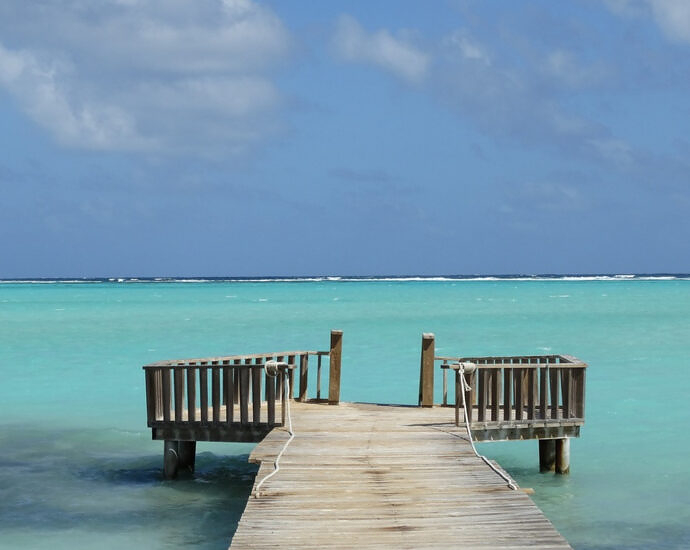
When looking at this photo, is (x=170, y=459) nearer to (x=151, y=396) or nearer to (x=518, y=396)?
(x=151, y=396)

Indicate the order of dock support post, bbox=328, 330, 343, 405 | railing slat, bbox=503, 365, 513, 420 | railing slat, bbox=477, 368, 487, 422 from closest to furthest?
railing slat, bbox=477, 368, 487, 422
railing slat, bbox=503, 365, 513, 420
dock support post, bbox=328, 330, 343, 405

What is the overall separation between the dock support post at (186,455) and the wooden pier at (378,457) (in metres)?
0.02

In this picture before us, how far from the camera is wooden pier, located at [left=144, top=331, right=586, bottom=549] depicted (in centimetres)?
827

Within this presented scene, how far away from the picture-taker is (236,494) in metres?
13.9

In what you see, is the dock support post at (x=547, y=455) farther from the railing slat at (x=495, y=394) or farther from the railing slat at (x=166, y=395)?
the railing slat at (x=166, y=395)

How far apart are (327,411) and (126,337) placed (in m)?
32.8

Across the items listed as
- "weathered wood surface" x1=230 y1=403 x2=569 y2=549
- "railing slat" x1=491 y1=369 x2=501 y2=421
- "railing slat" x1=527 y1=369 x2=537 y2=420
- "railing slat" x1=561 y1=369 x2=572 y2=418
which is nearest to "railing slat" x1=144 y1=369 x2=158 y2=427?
"weathered wood surface" x1=230 y1=403 x2=569 y2=549

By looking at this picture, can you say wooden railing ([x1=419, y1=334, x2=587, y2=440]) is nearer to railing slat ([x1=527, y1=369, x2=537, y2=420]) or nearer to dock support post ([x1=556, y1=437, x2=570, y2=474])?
railing slat ([x1=527, y1=369, x2=537, y2=420])

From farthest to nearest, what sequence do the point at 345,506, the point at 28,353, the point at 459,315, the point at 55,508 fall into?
the point at 459,315 → the point at 28,353 → the point at 55,508 → the point at 345,506

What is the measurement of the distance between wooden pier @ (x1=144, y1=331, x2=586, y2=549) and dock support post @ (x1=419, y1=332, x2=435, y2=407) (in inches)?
0.7

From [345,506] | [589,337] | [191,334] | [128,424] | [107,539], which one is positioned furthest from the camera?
[191,334]

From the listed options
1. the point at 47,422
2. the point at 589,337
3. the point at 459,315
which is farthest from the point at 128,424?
the point at 459,315

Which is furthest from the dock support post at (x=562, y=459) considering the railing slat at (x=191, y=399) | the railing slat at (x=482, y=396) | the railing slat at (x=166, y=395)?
the railing slat at (x=166, y=395)

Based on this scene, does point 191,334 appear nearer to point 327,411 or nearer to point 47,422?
point 47,422
